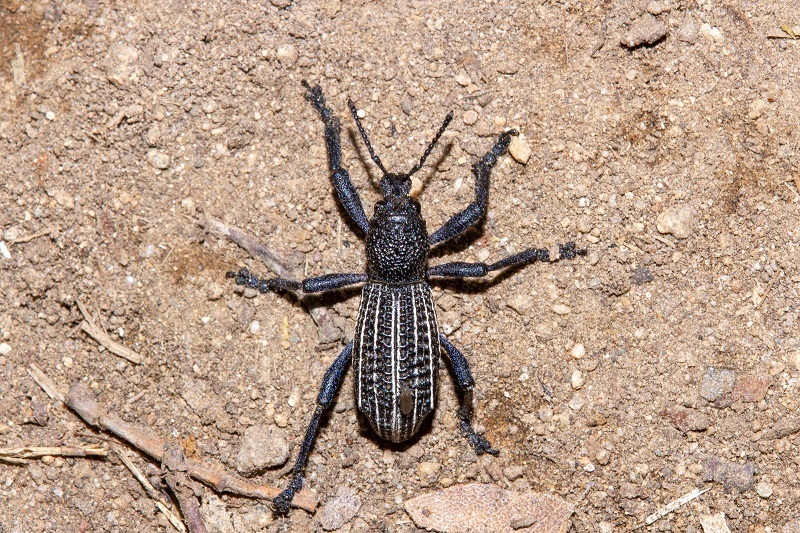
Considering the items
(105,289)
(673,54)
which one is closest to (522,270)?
(673,54)

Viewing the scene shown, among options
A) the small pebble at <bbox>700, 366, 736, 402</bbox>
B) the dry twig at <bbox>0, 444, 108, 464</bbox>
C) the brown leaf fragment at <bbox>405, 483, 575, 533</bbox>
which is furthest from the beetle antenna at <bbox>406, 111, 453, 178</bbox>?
the dry twig at <bbox>0, 444, 108, 464</bbox>

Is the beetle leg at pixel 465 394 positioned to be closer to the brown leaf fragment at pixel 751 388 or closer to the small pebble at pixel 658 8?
the brown leaf fragment at pixel 751 388

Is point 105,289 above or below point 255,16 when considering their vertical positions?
below

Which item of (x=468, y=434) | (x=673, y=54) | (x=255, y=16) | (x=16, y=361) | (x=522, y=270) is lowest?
(x=468, y=434)

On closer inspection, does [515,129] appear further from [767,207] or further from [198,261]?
[198,261]

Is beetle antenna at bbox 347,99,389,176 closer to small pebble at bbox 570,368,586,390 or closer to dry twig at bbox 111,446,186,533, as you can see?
small pebble at bbox 570,368,586,390

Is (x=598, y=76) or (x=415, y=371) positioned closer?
Result: (x=415, y=371)
